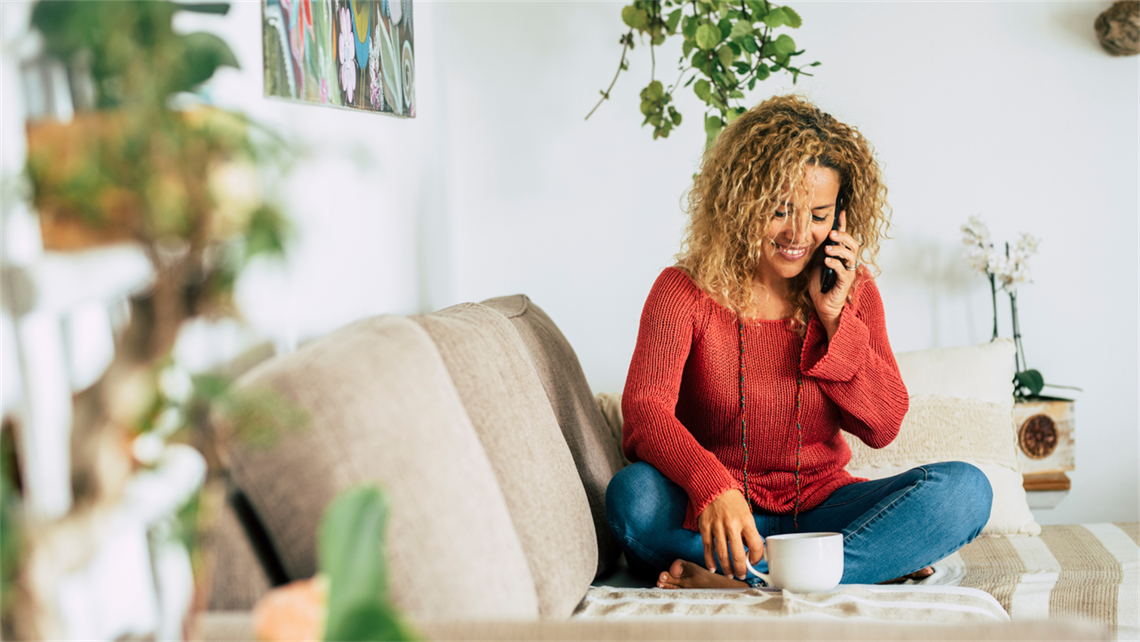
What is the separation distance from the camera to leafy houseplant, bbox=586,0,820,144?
192cm

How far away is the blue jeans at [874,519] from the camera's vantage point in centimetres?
135

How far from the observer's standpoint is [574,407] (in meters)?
1.54

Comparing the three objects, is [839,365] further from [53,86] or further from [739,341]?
[53,86]

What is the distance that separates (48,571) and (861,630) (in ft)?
1.72

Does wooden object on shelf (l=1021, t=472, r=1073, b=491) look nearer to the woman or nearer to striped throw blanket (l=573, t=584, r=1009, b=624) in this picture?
the woman

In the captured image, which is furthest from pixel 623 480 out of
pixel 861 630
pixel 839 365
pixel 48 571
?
pixel 48 571

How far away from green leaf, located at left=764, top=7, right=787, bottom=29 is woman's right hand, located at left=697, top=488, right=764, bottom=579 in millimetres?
1080

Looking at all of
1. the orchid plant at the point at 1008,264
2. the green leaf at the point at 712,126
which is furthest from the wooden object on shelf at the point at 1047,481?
the green leaf at the point at 712,126

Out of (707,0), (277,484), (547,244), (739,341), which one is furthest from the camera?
(547,244)

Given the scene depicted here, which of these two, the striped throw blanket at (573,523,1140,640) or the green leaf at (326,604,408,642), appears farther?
the striped throw blanket at (573,523,1140,640)

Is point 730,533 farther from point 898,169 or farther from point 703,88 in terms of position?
point 898,169

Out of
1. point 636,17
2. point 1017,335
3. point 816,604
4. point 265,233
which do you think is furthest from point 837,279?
point 265,233

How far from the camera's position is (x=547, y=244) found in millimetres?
2414

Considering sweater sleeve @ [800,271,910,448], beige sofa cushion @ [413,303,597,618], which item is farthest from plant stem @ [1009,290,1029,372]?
beige sofa cushion @ [413,303,597,618]
